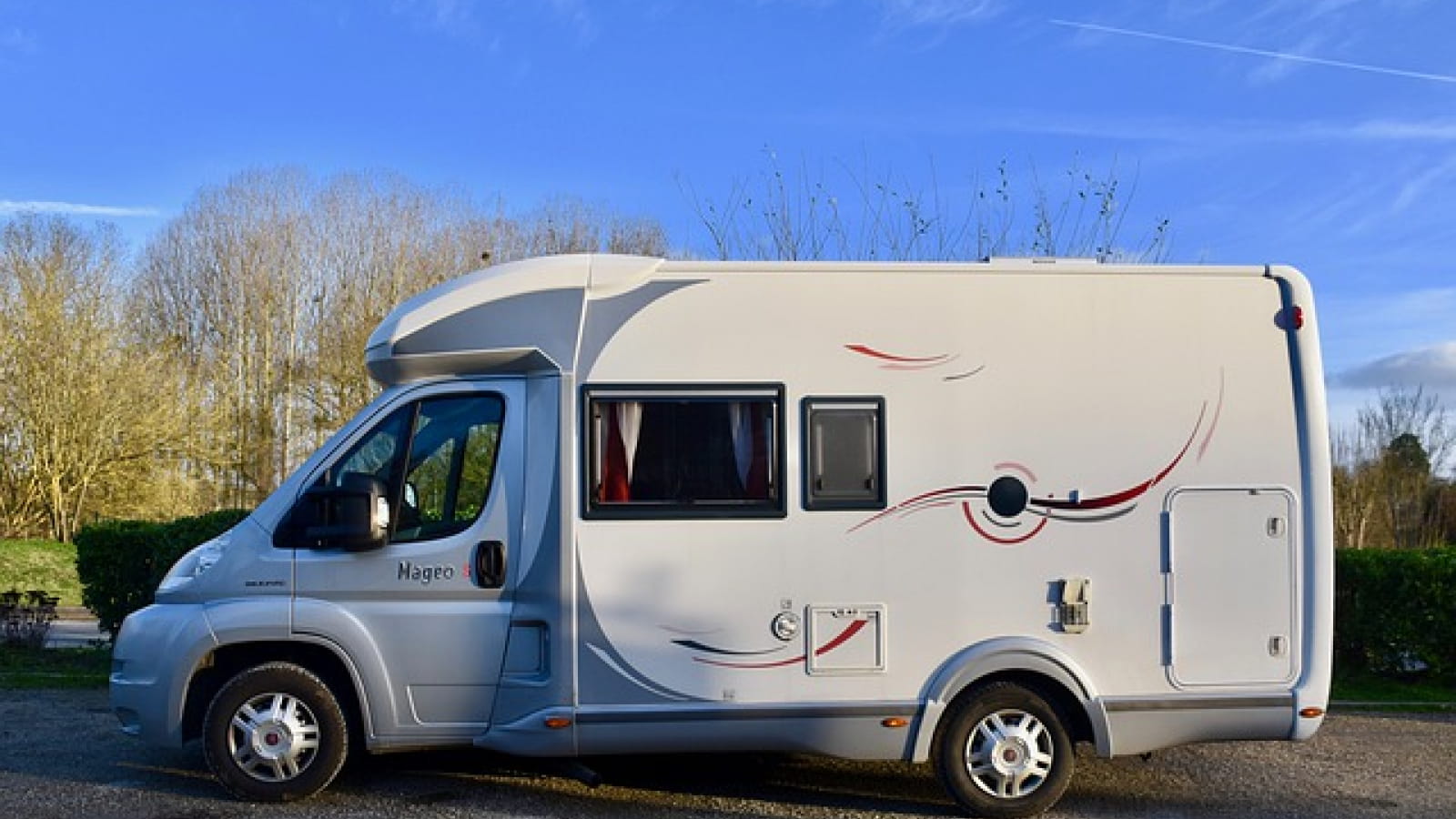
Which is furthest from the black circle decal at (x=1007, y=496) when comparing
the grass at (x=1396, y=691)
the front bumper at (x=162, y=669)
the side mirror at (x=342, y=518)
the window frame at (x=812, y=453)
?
the grass at (x=1396, y=691)

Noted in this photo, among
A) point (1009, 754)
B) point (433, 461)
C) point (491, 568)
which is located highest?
point (433, 461)

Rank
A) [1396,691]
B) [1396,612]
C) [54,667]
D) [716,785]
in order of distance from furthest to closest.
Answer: [54,667] → [1396,612] → [1396,691] → [716,785]

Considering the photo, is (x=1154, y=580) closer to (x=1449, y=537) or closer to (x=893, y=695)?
(x=893, y=695)

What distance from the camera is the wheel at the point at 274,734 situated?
21.9 feet

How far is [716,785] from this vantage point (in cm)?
737

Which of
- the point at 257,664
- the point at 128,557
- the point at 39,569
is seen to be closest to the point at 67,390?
the point at 39,569

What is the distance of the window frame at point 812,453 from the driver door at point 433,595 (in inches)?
60.8

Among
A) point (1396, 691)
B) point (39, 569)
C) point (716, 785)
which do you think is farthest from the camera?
point (39, 569)

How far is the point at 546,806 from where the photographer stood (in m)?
6.90

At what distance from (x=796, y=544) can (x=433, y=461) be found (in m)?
2.06

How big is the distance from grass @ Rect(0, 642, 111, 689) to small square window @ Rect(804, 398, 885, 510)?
747 centimetres

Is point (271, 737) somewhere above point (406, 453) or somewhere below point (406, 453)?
below

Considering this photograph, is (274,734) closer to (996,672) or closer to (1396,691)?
(996,672)

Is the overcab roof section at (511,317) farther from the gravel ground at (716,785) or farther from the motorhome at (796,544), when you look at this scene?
the gravel ground at (716,785)
